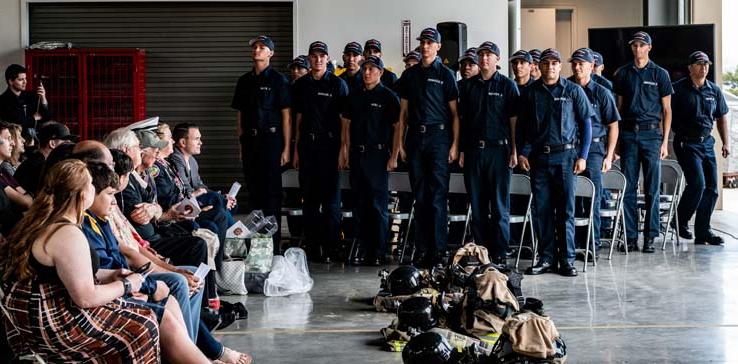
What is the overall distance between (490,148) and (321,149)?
1.57 m

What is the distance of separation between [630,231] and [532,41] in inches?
334

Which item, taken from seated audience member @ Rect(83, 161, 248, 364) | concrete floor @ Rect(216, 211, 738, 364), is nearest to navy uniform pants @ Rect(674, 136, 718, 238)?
concrete floor @ Rect(216, 211, 738, 364)

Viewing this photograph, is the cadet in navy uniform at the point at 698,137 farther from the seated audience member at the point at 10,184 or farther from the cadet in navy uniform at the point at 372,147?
the seated audience member at the point at 10,184

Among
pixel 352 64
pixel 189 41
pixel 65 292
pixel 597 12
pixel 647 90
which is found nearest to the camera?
pixel 65 292

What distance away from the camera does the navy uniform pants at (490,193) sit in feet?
29.1

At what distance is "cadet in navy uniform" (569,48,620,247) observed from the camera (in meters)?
9.16

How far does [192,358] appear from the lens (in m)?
4.46

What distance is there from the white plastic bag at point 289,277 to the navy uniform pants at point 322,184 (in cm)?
145

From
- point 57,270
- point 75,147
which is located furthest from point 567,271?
point 57,270

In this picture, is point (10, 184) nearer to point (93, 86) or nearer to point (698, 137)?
point (698, 137)

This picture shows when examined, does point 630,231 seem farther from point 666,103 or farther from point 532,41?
point 532,41

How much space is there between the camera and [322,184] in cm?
960

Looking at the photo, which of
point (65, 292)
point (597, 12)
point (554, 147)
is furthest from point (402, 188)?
point (597, 12)

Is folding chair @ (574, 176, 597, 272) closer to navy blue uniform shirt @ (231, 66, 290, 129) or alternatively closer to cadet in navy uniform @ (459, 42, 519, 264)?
cadet in navy uniform @ (459, 42, 519, 264)
